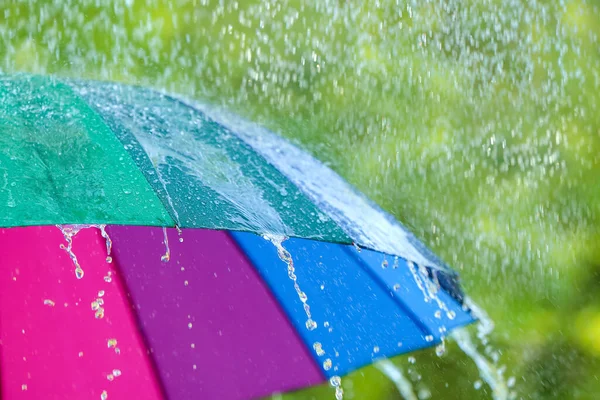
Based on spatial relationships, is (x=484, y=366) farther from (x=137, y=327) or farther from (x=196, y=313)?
(x=137, y=327)

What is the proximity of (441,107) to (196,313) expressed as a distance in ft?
8.02

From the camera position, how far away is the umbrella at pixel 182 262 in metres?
1.28

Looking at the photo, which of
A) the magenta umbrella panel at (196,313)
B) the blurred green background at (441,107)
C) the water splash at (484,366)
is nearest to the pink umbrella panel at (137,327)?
the magenta umbrella panel at (196,313)

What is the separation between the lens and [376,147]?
388 centimetres

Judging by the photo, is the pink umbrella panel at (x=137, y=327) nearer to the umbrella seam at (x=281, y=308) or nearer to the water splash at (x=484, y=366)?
the umbrella seam at (x=281, y=308)

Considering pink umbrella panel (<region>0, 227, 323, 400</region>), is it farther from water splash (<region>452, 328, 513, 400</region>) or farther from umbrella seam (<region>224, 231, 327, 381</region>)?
water splash (<region>452, 328, 513, 400</region>)

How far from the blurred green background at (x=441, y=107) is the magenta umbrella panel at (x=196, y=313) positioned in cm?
200

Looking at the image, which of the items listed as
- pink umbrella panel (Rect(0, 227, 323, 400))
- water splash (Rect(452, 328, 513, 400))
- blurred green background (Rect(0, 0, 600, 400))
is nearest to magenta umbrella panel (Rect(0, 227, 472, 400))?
pink umbrella panel (Rect(0, 227, 323, 400))

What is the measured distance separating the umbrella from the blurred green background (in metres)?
1.97

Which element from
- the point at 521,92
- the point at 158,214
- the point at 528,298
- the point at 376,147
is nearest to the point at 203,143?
the point at 158,214

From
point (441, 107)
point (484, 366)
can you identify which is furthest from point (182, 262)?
point (441, 107)

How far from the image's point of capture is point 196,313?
1704 millimetres

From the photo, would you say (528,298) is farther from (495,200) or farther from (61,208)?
(61,208)

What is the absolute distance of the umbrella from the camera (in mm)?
1282
